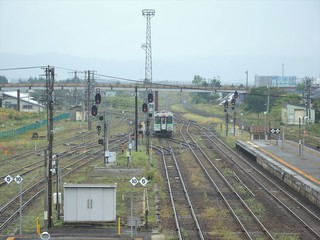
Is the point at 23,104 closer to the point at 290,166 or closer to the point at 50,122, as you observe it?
the point at 290,166

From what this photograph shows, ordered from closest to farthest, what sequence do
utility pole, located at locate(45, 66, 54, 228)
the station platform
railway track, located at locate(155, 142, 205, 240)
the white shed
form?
railway track, located at locate(155, 142, 205, 240) → utility pole, located at locate(45, 66, 54, 228) → the white shed → the station platform

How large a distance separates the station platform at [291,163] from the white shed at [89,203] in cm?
769

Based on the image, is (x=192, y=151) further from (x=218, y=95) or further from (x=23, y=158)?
(x=218, y=95)

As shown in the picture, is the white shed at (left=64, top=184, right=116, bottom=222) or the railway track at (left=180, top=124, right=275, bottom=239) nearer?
the railway track at (left=180, top=124, right=275, bottom=239)

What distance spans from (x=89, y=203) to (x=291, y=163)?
13808 mm

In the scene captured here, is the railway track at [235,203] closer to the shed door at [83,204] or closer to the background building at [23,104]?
the shed door at [83,204]

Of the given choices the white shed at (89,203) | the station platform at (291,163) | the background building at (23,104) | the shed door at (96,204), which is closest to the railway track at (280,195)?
the station platform at (291,163)

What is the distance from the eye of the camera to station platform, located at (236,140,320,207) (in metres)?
20.4

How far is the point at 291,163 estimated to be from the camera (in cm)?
2641

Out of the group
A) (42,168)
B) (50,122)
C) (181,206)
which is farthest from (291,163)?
(50,122)

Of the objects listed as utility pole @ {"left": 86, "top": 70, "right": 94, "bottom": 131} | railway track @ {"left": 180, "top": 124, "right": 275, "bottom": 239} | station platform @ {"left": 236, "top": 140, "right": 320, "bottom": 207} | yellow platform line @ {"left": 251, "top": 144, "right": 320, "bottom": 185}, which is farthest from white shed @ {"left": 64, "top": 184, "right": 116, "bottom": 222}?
utility pole @ {"left": 86, "top": 70, "right": 94, "bottom": 131}

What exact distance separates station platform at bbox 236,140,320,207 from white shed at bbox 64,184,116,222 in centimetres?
769

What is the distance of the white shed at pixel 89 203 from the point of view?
51.3 ft

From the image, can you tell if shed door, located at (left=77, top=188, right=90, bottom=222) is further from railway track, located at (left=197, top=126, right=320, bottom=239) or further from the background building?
the background building
